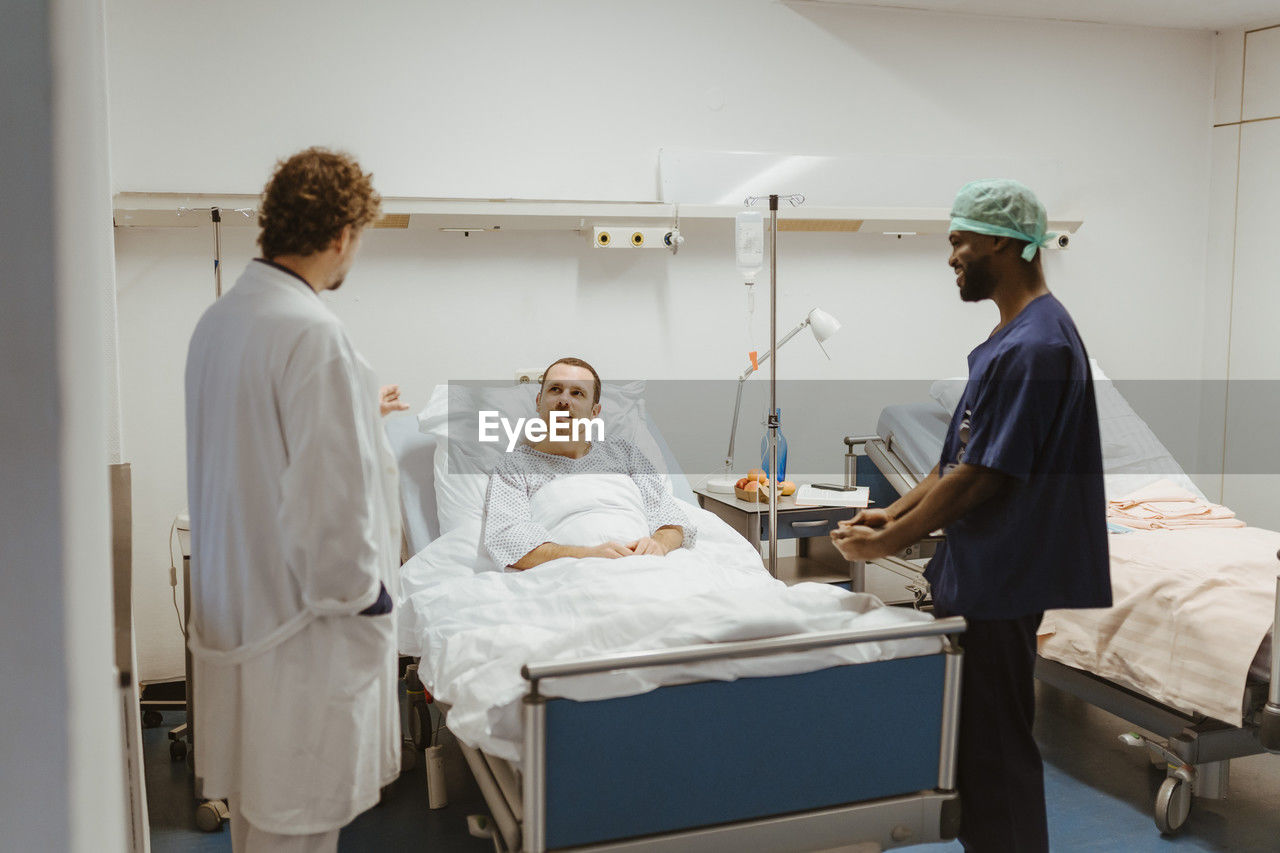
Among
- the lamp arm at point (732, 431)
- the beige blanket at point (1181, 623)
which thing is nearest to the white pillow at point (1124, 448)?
the beige blanket at point (1181, 623)

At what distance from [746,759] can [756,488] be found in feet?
6.10

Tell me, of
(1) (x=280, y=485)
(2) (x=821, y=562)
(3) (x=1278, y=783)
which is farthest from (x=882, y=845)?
(2) (x=821, y=562)

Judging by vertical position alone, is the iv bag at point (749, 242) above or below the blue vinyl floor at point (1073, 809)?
above

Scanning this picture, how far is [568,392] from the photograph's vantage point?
3.18 meters

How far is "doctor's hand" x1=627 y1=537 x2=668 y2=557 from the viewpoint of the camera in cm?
279

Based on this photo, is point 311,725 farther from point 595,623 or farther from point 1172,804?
point 1172,804

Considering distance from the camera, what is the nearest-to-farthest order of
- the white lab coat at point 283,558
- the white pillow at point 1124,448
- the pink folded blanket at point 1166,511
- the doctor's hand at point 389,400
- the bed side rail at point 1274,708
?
1. the white lab coat at point 283,558
2. the doctor's hand at point 389,400
3. the bed side rail at point 1274,708
4. the pink folded blanket at point 1166,511
5. the white pillow at point 1124,448

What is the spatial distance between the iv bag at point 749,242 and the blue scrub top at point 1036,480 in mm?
1780

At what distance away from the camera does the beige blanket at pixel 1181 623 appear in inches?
100

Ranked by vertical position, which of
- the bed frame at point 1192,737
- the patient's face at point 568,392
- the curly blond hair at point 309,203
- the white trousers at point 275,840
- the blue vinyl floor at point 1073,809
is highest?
the curly blond hair at point 309,203

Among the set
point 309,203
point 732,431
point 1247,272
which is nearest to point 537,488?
point 732,431

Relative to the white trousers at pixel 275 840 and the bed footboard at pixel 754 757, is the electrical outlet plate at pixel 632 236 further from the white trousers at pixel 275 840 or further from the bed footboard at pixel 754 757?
the white trousers at pixel 275 840

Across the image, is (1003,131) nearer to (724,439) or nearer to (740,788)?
(724,439)

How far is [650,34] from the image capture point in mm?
4016
